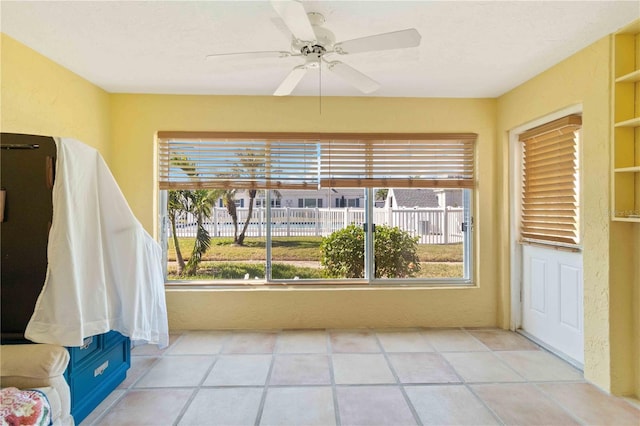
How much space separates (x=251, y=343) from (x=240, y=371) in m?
0.52

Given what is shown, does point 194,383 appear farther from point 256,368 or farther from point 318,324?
point 318,324

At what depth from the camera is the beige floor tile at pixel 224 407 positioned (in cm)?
195

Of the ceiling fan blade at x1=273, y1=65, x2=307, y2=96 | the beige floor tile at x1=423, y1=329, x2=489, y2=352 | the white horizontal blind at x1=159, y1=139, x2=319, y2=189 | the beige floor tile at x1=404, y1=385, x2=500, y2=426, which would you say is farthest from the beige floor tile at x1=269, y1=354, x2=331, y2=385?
the ceiling fan blade at x1=273, y1=65, x2=307, y2=96

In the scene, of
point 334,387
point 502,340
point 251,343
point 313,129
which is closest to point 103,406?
point 251,343

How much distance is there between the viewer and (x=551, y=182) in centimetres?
290

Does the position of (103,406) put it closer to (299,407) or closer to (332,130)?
(299,407)

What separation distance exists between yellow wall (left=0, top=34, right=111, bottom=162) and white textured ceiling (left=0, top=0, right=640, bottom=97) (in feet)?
0.32

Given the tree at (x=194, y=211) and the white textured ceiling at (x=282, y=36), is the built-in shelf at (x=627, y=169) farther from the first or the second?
the tree at (x=194, y=211)

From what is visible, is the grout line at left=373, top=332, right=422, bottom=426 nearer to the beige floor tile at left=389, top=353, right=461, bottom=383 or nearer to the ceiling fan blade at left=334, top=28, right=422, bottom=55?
the beige floor tile at left=389, top=353, right=461, bottom=383

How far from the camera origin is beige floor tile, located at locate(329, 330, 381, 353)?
2918mm

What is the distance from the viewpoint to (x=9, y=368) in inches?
65.0

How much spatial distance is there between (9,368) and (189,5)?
2.16 m

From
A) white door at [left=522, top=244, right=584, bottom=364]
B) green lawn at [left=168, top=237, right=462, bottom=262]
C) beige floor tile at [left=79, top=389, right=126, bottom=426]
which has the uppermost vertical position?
green lawn at [left=168, top=237, right=462, bottom=262]

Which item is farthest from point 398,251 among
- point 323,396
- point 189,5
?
point 189,5
